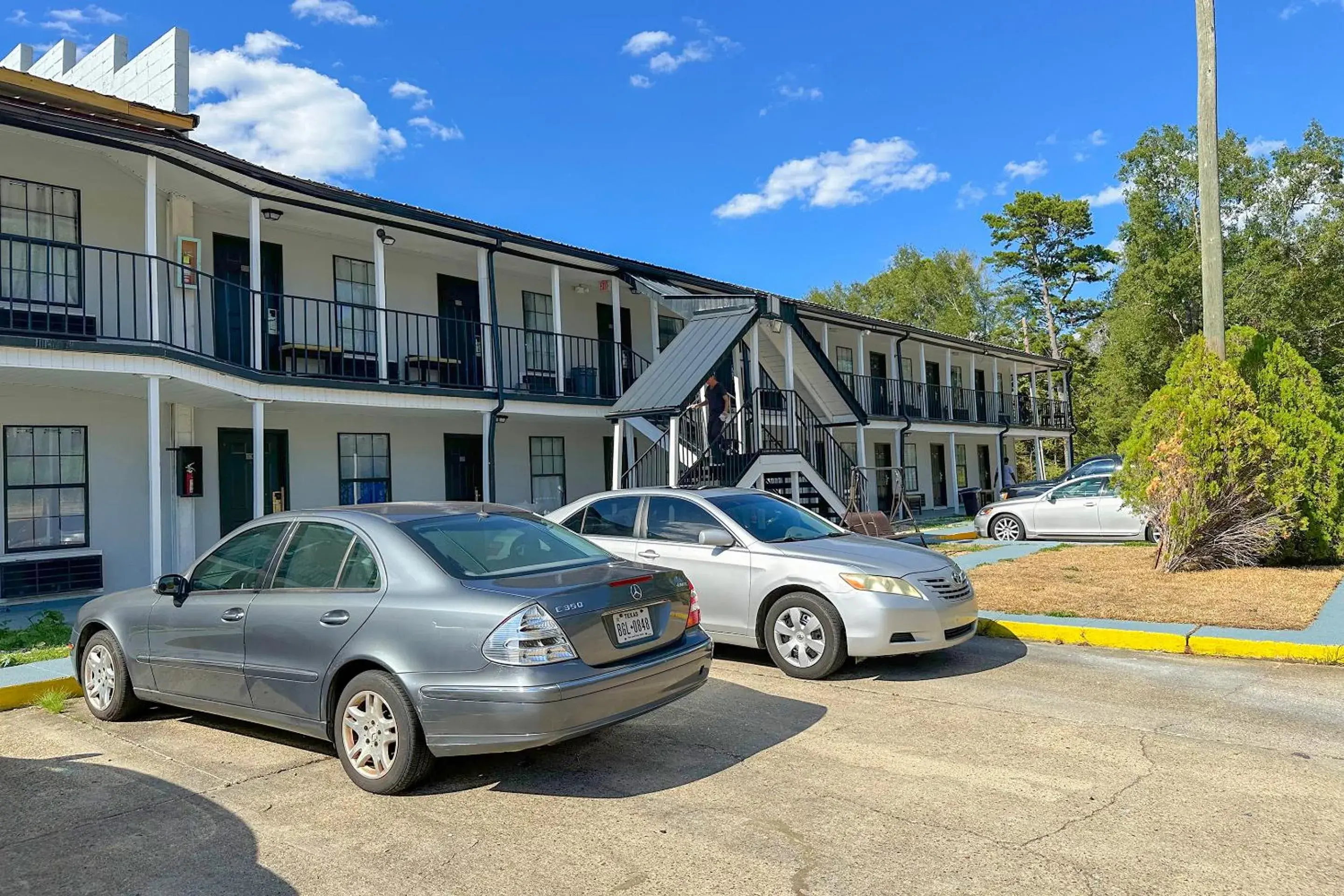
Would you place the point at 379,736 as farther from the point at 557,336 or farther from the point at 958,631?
the point at 557,336

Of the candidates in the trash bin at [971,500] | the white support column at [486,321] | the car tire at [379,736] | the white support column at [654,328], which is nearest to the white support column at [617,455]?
the white support column at [486,321]

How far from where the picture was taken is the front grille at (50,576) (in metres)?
10.6

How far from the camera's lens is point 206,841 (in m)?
3.91

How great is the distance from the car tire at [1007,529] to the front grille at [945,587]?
37.0 ft

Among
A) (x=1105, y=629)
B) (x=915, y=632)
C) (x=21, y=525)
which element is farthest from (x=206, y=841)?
(x=21, y=525)

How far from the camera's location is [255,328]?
1161 cm

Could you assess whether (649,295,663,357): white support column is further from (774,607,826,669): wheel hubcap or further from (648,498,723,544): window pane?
(774,607,826,669): wheel hubcap

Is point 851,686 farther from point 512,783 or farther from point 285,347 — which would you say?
point 285,347

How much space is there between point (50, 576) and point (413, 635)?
30.2 feet

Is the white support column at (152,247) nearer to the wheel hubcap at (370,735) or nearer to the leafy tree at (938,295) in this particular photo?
the wheel hubcap at (370,735)

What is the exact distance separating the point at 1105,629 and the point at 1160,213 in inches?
1481

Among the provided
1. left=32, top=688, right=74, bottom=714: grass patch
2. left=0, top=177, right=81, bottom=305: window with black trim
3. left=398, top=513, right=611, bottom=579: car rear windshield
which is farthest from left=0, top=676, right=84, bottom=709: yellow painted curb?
left=0, top=177, right=81, bottom=305: window with black trim

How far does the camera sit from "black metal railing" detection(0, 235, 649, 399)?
10.4 m

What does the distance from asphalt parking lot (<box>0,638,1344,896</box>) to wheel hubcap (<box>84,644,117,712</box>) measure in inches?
8.0
